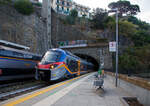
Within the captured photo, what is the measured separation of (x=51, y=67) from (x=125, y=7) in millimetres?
74436

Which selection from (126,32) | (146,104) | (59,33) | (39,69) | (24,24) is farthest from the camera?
(126,32)

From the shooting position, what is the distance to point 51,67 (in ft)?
34.9

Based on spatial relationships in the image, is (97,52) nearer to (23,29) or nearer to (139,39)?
(23,29)

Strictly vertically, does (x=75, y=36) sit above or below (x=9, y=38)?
above

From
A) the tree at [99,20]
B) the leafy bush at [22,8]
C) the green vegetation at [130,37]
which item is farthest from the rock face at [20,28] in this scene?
the tree at [99,20]

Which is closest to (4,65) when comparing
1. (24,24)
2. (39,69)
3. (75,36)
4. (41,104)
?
(39,69)

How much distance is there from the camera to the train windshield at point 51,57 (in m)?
11.3

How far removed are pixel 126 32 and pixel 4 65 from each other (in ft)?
160

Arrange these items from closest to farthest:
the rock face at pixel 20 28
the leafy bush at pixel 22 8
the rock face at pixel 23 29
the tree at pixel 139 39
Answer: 1. the rock face at pixel 20 28
2. the rock face at pixel 23 29
3. the leafy bush at pixel 22 8
4. the tree at pixel 139 39

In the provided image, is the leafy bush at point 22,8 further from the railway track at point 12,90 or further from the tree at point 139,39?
the tree at point 139,39

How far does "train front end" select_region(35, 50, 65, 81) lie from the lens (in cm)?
1059

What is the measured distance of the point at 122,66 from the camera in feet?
126

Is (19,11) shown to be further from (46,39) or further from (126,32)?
(126,32)

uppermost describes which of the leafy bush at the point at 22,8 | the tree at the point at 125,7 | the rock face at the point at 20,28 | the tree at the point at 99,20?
the tree at the point at 125,7
